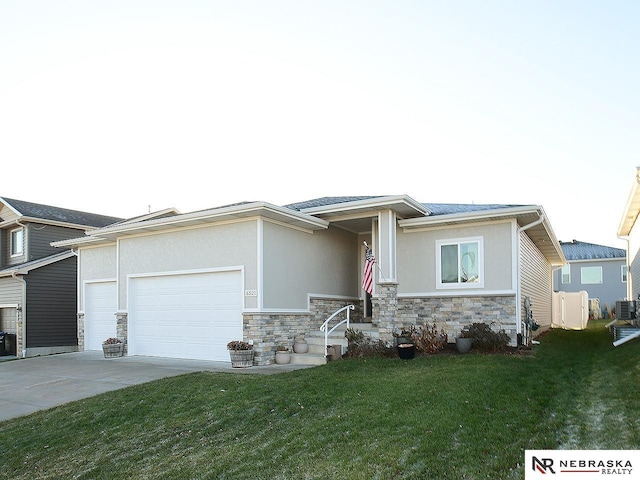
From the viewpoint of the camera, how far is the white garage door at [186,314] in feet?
40.7

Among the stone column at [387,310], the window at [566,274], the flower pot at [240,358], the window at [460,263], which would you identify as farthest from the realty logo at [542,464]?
the window at [566,274]

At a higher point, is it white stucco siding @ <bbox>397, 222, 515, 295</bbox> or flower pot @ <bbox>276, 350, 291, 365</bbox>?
white stucco siding @ <bbox>397, 222, 515, 295</bbox>

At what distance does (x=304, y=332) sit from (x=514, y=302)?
16.6 ft

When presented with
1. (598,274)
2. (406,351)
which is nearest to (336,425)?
(406,351)

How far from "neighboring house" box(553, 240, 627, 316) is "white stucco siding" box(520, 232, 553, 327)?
10.4 m

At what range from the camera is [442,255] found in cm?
1309

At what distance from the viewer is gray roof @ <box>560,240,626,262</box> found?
104 ft

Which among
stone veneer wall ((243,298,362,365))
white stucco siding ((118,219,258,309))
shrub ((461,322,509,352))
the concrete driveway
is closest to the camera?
the concrete driveway

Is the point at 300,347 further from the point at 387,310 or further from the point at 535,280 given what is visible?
the point at 535,280

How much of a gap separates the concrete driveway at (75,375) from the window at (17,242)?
841 cm

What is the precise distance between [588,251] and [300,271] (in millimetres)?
27139

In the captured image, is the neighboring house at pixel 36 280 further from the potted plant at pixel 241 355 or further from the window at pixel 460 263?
the window at pixel 460 263

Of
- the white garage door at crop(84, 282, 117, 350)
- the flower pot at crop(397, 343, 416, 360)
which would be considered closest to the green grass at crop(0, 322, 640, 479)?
the flower pot at crop(397, 343, 416, 360)

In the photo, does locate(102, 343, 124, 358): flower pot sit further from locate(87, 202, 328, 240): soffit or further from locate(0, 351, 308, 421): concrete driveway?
Answer: locate(87, 202, 328, 240): soffit
